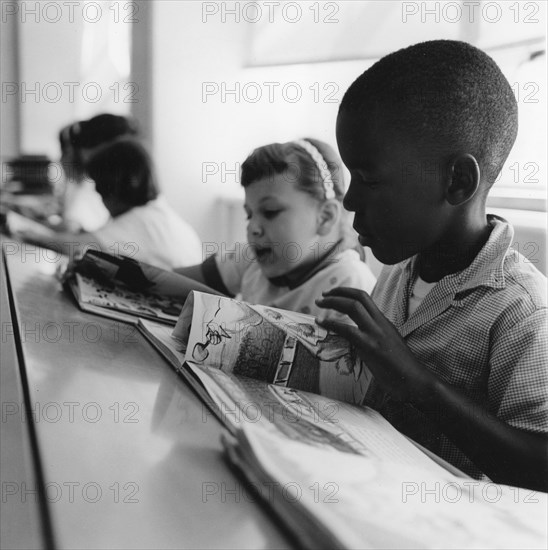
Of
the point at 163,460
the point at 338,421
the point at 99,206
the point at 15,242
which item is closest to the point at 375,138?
the point at 338,421

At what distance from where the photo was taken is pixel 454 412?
0.65 metres

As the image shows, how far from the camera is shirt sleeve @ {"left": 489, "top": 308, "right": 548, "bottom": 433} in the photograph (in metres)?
0.65

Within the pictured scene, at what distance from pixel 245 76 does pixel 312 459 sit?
142cm

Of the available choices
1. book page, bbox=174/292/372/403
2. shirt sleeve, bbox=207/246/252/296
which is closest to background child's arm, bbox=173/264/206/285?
shirt sleeve, bbox=207/246/252/296

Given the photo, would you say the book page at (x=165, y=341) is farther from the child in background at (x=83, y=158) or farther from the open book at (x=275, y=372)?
the child in background at (x=83, y=158)

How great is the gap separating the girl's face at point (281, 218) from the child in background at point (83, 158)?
3.21 feet

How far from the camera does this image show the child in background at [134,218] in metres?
1.85

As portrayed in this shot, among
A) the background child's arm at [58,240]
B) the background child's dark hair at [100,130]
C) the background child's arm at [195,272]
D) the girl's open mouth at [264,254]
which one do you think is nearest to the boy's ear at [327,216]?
the girl's open mouth at [264,254]

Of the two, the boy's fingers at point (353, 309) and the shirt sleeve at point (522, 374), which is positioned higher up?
the boy's fingers at point (353, 309)

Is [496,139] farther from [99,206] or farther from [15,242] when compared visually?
[99,206]

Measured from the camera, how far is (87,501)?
0.41 meters

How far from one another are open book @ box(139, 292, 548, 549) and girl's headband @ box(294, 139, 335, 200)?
20.8 inches

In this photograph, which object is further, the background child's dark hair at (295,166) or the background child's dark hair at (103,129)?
the background child's dark hair at (103,129)

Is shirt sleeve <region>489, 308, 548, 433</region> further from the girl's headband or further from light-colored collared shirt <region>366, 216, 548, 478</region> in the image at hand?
the girl's headband
